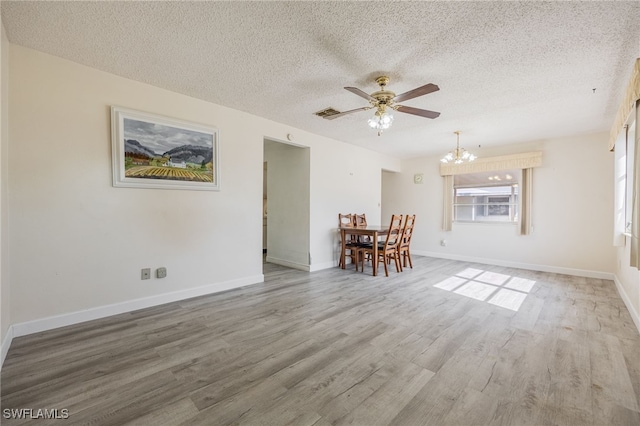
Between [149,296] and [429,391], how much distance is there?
2.85 metres

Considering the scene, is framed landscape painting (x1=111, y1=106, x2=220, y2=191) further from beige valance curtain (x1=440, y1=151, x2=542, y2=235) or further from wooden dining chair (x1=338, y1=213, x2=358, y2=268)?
beige valance curtain (x1=440, y1=151, x2=542, y2=235)

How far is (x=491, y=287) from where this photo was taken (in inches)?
148

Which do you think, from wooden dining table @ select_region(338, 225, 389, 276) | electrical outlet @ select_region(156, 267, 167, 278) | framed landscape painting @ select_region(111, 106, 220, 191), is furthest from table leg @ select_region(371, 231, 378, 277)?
electrical outlet @ select_region(156, 267, 167, 278)

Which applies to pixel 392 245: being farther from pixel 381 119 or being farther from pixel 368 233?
pixel 381 119

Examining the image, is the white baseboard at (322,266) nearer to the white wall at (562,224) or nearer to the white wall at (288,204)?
the white wall at (288,204)

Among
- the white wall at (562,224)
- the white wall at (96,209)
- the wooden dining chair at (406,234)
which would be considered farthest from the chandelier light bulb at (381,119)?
the white wall at (562,224)

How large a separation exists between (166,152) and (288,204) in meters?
2.42

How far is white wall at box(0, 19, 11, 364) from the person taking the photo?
195cm

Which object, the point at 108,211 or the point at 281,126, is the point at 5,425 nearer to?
the point at 108,211

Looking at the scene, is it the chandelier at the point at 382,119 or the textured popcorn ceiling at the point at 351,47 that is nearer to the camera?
the textured popcorn ceiling at the point at 351,47

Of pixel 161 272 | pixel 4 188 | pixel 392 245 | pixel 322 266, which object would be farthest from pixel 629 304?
pixel 4 188

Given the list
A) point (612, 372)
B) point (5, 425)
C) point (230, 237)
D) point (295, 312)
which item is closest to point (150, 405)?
point (5, 425)

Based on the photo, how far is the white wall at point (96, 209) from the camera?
2281 mm

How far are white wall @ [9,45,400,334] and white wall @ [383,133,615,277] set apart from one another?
15.6 ft
